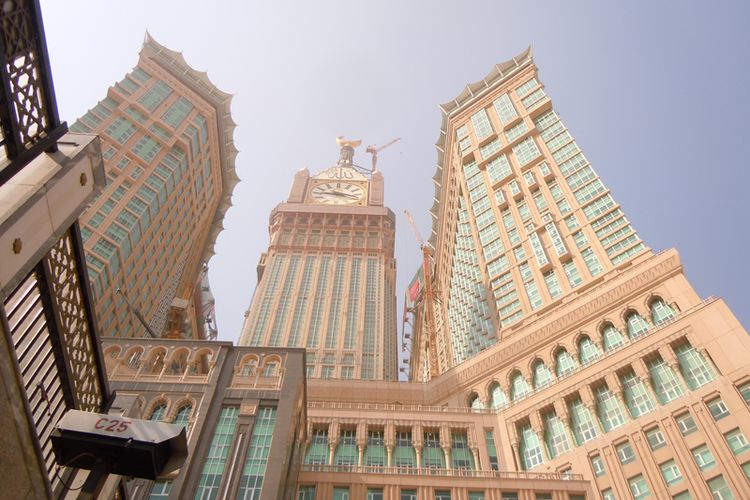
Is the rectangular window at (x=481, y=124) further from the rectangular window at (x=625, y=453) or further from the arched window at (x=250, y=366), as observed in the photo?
the arched window at (x=250, y=366)

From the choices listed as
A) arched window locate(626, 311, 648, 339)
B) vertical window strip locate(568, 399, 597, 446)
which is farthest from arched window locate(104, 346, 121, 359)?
arched window locate(626, 311, 648, 339)

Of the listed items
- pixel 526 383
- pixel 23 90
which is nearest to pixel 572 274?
pixel 526 383

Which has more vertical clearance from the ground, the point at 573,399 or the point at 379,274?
the point at 379,274

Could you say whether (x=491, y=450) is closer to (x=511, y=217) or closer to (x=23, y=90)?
(x=511, y=217)

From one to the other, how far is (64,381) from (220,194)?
8278 cm

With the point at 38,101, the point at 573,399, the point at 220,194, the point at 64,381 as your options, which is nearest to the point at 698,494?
the point at 573,399

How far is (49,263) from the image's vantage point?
10547mm

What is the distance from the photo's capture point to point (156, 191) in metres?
69.4

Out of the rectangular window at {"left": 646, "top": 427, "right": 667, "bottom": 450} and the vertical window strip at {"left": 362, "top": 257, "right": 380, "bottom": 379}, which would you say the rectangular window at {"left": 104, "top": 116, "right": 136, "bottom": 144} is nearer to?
the vertical window strip at {"left": 362, "top": 257, "right": 380, "bottom": 379}

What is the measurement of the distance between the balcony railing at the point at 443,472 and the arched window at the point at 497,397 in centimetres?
1025

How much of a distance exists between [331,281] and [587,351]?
191ft

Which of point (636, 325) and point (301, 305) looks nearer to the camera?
point (636, 325)

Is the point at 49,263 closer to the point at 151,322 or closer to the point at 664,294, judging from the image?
the point at 664,294

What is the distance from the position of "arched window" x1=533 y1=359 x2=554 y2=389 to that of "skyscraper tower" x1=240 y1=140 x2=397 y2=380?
1360 inches
